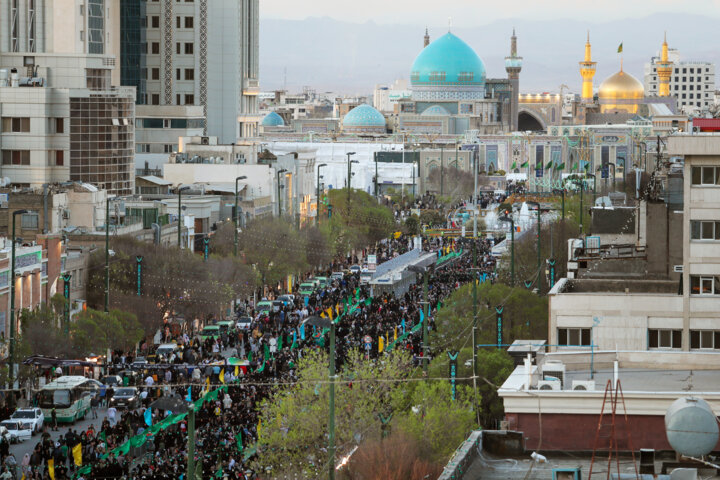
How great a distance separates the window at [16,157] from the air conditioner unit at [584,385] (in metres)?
57.5

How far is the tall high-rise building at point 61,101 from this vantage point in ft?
254

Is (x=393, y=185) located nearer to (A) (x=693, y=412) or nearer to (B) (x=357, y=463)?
(B) (x=357, y=463)

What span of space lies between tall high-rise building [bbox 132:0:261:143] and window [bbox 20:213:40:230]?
178 feet

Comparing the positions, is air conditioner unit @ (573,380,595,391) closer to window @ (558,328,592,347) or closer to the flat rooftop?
window @ (558,328,592,347)

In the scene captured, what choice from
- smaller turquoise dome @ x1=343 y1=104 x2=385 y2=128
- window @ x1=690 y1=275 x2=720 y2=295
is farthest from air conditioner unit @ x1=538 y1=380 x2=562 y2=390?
smaller turquoise dome @ x1=343 y1=104 x2=385 y2=128

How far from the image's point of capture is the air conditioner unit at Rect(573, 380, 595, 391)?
22.7m

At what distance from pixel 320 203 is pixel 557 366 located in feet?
240

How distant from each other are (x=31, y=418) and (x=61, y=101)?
41547 mm

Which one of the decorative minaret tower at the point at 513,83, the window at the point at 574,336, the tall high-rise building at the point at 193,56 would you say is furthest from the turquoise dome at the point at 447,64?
the window at the point at 574,336

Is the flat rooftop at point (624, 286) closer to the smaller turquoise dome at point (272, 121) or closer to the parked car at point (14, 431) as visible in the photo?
the parked car at point (14, 431)

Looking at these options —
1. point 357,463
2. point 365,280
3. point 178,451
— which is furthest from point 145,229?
point 357,463

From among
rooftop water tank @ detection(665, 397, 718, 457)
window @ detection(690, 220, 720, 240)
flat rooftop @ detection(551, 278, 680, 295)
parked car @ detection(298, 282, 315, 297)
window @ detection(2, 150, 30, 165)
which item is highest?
window @ detection(2, 150, 30, 165)

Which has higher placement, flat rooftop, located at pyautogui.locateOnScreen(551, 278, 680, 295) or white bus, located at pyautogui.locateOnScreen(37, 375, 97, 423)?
flat rooftop, located at pyautogui.locateOnScreen(551, 278, 680, 295)

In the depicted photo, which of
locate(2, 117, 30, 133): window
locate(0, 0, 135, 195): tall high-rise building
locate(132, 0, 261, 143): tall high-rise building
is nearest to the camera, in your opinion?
locate(2, 117, 30, 133): window
